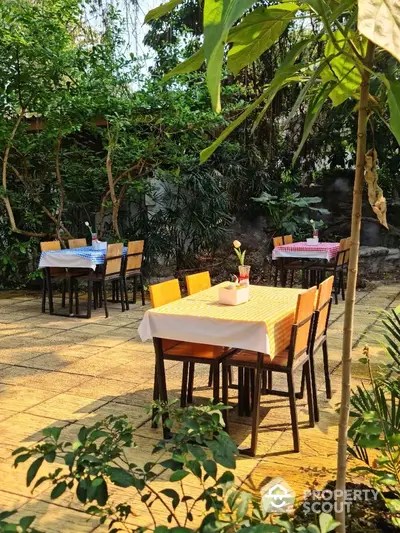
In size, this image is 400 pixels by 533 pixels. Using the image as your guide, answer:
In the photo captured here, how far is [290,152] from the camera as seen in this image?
35.8ft

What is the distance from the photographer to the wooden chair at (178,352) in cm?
302

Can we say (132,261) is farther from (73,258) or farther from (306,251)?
(306,251)

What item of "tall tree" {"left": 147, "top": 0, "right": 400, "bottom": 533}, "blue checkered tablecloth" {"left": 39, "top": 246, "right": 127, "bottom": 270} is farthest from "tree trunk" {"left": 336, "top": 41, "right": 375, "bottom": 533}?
"blue checkered tablecloth" {"left": 39, "top": 246, "right": 127, "bottom": 270}

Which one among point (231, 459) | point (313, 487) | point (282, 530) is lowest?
point (313, 487)

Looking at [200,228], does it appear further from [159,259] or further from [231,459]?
[231,459]

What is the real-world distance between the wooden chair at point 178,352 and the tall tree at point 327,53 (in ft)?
4.84

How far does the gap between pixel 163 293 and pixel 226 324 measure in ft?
2.22

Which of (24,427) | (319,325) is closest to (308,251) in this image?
(319,325)

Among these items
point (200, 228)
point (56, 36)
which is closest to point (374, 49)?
point (56, 36)

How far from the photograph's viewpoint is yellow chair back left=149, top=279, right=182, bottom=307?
3.20m

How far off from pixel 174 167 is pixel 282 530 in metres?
7.32

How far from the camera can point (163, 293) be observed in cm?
333

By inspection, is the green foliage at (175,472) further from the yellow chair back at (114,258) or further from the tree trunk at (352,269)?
the yellow chair back at (114,258)

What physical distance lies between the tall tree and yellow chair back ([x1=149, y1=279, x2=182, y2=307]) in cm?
178
